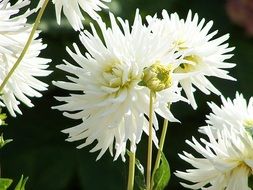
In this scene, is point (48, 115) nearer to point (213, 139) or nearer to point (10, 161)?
point (10, 161)

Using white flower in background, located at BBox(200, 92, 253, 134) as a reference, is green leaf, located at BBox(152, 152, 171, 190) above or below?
below

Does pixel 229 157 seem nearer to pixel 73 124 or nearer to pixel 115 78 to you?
pixel 115 78

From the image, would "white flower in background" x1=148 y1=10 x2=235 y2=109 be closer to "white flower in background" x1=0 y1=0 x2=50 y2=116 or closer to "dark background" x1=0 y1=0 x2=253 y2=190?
"white flower in background" x1=0 y1=0 x2=50 y2=116

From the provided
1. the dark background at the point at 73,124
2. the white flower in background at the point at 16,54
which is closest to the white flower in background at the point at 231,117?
the white flower in background at the point at 16,54

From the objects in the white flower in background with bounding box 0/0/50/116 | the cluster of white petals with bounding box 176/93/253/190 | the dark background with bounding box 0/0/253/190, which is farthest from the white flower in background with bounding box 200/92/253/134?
the dark background with bounding box 0/0/253/190

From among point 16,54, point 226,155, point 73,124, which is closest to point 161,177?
point 226,155

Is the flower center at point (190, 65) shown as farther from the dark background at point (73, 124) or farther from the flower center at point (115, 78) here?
the dark background at point (73, 124)
